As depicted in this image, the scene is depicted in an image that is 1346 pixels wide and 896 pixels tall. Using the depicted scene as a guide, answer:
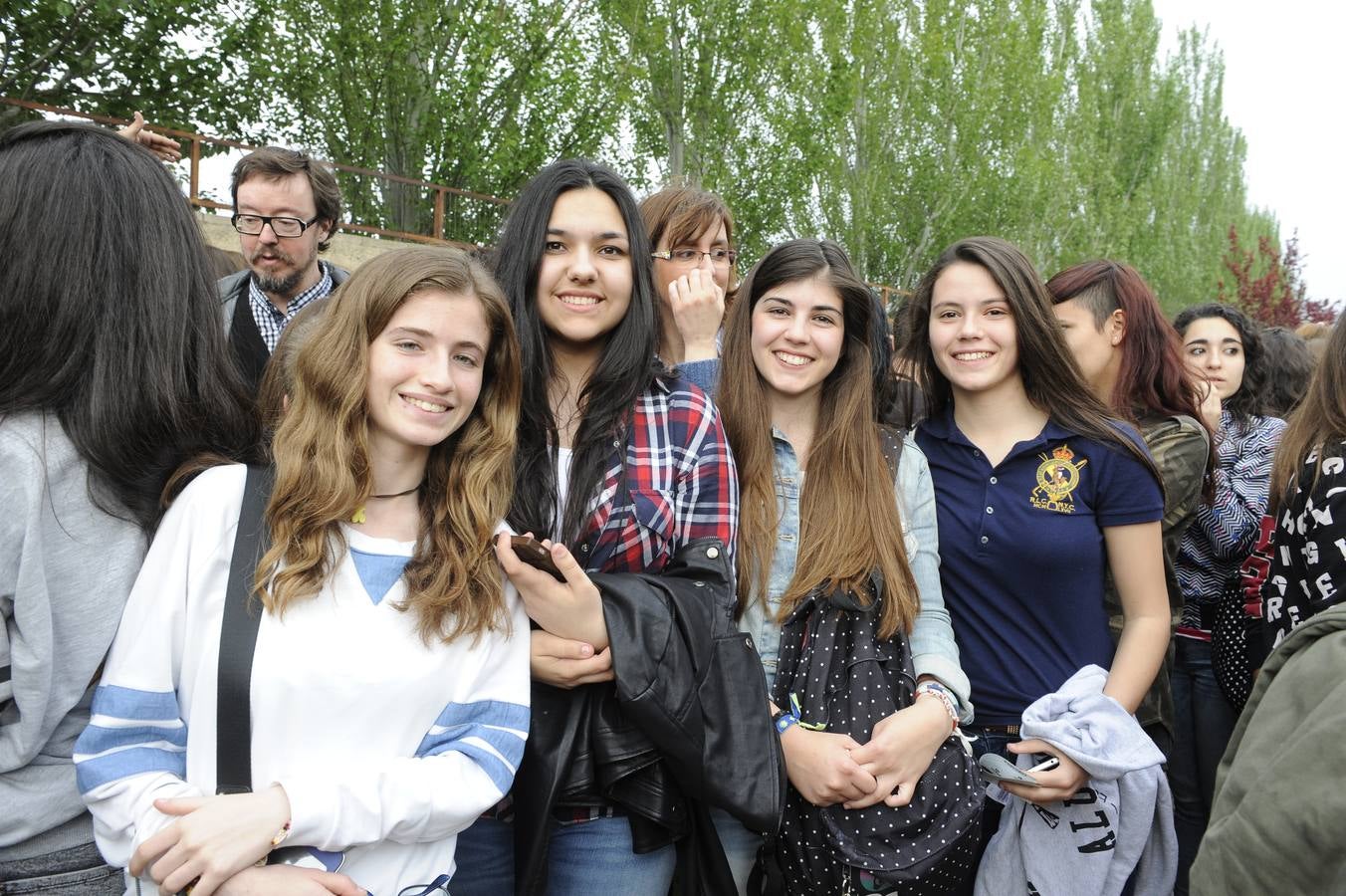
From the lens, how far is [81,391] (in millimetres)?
1542

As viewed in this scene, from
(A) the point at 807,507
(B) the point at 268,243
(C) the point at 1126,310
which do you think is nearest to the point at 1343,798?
(A) the point at 807,507

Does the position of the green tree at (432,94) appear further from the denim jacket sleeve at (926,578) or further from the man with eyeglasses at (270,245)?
the denim jacket sleeve at (926,578)

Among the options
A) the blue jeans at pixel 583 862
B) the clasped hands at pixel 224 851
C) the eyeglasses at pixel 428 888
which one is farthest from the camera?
the blue jeans at pixel 583 862

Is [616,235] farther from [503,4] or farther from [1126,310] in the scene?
[503,4]

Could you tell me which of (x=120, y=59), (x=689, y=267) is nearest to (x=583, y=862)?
(x=689, y=267)

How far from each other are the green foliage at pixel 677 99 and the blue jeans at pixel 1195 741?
973cm

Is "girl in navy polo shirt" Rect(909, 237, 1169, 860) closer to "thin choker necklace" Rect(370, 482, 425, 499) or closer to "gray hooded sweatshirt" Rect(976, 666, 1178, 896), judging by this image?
"gray hooded sweatshirt" Rect(976, 666, 1178, 896)

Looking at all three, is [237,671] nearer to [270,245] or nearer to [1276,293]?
[270,245]

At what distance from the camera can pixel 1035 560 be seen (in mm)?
2400

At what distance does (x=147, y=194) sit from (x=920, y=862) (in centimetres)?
199

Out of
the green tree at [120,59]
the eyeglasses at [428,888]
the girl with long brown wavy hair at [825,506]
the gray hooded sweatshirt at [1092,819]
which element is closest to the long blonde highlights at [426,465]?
the eyeglasses at [428,888]

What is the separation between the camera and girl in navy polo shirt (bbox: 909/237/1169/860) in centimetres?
240

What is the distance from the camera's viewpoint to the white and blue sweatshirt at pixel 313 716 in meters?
1.47

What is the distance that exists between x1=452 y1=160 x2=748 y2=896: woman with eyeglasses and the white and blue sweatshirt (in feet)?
0.56
